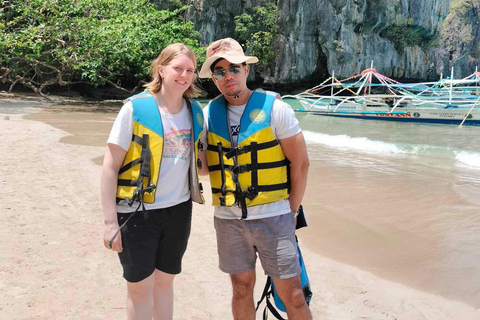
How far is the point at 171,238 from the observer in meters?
1.98

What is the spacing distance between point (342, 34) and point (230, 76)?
30.3m

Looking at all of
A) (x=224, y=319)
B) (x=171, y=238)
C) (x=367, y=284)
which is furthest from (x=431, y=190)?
(x=171, y=238)

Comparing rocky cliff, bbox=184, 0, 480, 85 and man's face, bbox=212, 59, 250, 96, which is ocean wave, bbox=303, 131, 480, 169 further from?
rocky cliff, bbox=184, 0, 480, 85

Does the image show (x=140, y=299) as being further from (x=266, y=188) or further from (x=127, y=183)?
(x=266, y=188)

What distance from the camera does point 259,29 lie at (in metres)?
28.8

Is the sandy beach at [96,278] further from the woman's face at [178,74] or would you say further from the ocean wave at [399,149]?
the ocean wave at [399,149]

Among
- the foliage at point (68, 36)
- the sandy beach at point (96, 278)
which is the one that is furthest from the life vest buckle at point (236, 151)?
the foliage at point (68, 36)

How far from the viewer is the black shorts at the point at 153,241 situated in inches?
73.6

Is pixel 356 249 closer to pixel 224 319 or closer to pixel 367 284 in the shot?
pixel 367 284

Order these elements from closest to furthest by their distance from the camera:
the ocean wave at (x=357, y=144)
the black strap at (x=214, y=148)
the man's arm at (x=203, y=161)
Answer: the black strap at (x=214, y=148)
the man's arm at (x=203, y=161)
the ocean wave at (x=357, y=144)

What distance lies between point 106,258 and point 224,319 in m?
1.17

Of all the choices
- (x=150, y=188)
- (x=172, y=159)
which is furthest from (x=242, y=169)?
(x=150, y=188)

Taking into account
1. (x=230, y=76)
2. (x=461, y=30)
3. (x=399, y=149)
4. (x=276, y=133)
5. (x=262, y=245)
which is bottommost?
(x=399, y=149)

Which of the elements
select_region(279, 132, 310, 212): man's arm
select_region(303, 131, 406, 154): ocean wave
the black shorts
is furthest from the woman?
select_region(303, 131, 406, 154): ocean wave
